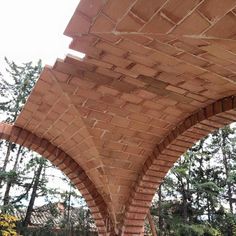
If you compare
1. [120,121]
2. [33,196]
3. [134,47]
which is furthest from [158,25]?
[33,196]

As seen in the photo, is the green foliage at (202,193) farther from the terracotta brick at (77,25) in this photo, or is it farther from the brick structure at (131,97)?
the terracotta brick at (77,25)

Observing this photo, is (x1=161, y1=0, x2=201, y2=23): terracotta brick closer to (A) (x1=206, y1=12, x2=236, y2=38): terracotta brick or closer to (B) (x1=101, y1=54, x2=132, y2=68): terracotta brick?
(A) (x1=206, y1=12, x2=236, y2=38): terracotta brick

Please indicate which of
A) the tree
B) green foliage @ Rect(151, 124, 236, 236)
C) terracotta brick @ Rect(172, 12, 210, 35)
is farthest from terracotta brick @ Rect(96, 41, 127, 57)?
the tree

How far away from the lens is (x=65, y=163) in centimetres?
385

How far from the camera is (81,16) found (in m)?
1.64

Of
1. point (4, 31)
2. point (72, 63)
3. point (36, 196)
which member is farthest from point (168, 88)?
point (36, 196)

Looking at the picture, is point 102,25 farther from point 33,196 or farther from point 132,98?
point 33,196

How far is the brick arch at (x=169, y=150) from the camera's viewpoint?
2795mm

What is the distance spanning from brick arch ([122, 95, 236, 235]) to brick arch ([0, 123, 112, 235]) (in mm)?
384

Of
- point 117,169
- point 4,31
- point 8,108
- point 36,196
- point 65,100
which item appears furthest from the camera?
point 8,108

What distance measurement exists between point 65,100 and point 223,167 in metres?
16.2

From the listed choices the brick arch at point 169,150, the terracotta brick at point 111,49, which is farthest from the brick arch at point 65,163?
the terracotta brick at point 111,49

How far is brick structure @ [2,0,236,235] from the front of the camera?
5.23 feet

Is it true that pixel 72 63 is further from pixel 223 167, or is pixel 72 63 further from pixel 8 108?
pixel 223 167
